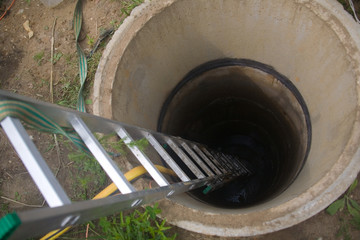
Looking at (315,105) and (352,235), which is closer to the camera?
(352,235)

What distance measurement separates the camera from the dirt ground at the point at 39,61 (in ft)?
8.78

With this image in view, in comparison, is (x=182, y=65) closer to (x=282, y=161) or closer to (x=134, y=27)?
(x=134, y=27)

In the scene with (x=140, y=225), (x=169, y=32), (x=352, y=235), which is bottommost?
(x=352, y=235)

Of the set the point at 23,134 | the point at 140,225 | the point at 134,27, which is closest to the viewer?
the point at 23,134

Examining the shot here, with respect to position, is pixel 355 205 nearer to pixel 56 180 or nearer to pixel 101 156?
pixel 101 156

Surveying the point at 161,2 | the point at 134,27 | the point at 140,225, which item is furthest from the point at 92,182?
the point at 161,2

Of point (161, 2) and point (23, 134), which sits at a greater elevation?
point (161, 2)

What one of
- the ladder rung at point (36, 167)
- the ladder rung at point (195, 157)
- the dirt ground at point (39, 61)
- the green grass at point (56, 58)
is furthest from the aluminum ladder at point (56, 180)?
the green grass at point (56, 58)

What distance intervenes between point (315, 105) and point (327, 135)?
0.39 meters

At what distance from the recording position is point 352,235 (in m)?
2.06

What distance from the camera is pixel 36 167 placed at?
89 cm

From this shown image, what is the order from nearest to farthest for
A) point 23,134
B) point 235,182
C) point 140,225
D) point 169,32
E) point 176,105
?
1. point 23,134
2. point 140,225
3. point 169,32
4. point 176,105
5. point 235,182

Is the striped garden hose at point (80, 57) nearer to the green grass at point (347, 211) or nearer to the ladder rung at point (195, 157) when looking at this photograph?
the ladder rung at point (195, 157)

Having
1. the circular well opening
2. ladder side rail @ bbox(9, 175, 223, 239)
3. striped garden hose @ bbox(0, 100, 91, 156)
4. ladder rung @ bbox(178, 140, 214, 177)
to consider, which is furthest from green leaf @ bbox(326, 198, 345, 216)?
striped garden hose @ bbox(0, 100, 91, 156)
